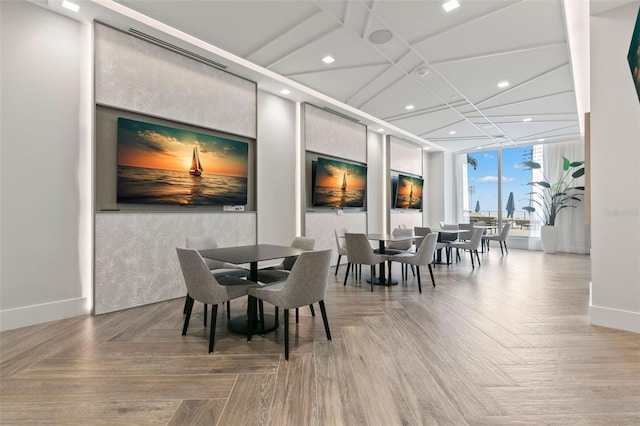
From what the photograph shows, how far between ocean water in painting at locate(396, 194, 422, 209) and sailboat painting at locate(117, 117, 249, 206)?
5.34 metres

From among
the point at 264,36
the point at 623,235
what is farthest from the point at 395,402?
the point at 264,36

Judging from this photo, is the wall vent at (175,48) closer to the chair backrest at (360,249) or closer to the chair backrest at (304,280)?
the chair backrest at (360,249)

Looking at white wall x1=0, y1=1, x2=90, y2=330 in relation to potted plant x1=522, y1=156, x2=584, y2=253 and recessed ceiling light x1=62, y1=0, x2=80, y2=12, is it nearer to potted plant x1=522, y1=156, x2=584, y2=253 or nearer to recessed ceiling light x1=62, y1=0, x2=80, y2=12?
recessed ceiling light x1=62, y1=0, x2=80, y2=12

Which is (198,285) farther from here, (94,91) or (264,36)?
(264,36)

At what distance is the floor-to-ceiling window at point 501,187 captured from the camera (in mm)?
10469

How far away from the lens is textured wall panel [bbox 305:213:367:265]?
6.61 m

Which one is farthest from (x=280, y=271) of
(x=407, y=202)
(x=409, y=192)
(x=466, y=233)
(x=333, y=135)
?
(x=409, y=192)

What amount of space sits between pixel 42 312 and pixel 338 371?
Answer: 10.9 ft

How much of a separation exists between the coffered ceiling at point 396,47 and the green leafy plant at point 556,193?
10.1ft

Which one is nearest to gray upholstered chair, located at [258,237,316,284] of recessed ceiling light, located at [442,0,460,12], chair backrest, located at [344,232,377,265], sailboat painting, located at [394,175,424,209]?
chair backrest, located at [344,232,377,265]

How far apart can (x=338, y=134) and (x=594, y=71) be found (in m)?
4.57

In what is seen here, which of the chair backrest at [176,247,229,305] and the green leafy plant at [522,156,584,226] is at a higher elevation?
the green leafy plant at [522,156,584,226]

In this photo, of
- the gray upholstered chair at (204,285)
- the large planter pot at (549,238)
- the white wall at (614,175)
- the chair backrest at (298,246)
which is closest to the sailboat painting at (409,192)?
the large planter pot at (549,238)

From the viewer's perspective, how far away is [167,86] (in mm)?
4348
